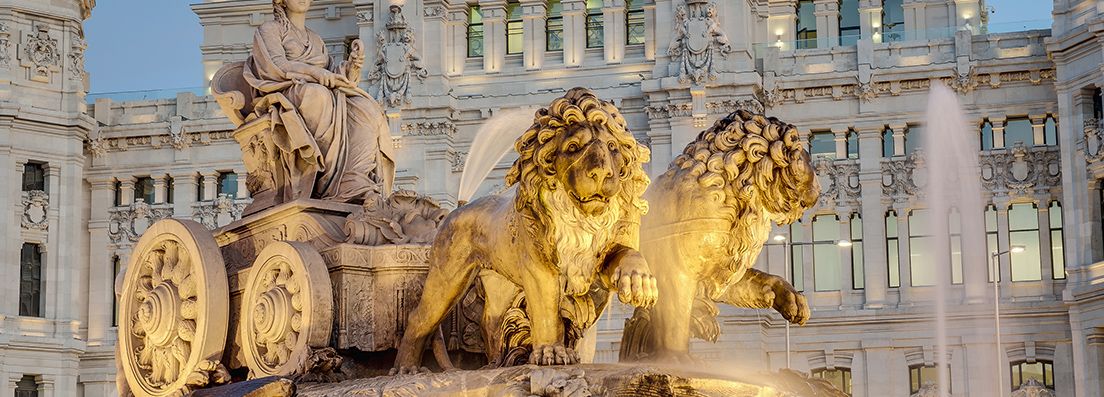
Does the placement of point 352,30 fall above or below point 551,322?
above

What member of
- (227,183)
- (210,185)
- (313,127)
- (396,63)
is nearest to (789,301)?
(313,127)

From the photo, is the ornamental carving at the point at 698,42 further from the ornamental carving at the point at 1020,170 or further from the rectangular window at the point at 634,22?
the ornamental carving at the point at 1020,170

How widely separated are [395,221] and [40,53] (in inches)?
1889

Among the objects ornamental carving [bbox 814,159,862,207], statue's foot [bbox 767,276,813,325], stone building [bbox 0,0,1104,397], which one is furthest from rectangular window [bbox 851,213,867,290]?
statue's foot [bbox 767,276,813,325]

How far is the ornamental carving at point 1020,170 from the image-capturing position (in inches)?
2079

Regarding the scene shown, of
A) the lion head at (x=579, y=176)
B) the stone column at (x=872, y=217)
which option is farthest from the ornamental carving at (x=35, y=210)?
the lion head at (x=579, y=176)

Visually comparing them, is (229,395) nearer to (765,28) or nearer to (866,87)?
(866,87)

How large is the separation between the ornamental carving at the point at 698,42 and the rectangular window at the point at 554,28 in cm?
448

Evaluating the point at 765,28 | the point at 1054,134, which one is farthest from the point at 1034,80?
the point at 765,28

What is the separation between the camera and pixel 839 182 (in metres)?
55.1

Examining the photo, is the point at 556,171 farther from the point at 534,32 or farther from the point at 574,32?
the point at 534,32

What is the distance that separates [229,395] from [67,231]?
1916 inches

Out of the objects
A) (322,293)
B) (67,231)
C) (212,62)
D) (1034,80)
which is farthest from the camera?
(212,62)

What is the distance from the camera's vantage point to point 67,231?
188 feet
